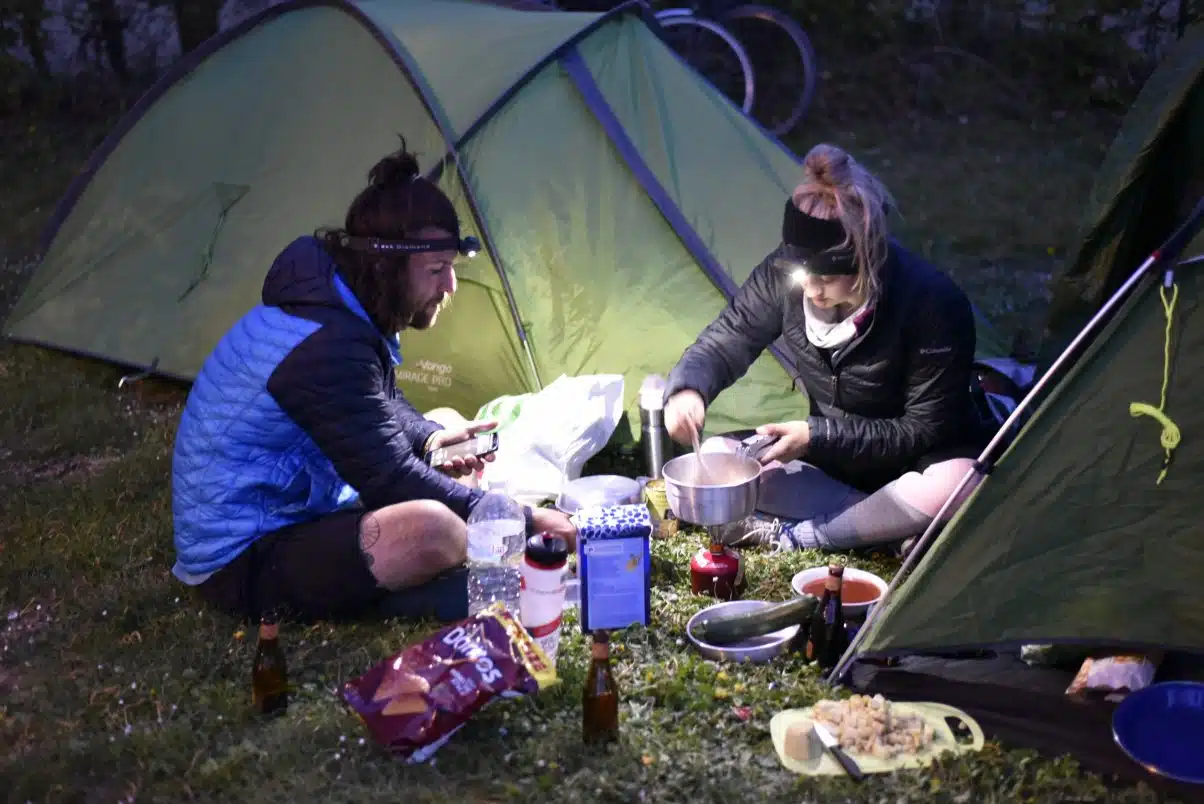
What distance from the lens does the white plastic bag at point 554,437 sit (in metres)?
4.00

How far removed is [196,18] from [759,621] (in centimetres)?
825

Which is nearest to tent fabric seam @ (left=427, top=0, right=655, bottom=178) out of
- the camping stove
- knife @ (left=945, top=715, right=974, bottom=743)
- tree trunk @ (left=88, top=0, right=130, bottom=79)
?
the camping stove

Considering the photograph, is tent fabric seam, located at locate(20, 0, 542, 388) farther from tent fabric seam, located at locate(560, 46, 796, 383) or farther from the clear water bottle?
the clear water bottle

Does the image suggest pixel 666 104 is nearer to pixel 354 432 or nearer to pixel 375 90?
pixel 375 90

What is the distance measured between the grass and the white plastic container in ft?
0.34

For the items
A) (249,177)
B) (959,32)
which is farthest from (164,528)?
(959,32)

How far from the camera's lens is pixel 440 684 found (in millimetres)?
2682

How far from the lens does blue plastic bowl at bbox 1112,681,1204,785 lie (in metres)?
2.63

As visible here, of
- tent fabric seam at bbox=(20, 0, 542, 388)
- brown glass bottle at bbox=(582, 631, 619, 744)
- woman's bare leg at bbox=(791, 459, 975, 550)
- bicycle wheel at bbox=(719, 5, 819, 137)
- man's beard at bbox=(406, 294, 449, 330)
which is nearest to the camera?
brown glass bottle at bbox=(582, 631, 619, 744)

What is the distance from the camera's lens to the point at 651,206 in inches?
179

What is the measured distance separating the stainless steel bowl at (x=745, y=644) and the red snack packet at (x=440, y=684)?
0.49 metres

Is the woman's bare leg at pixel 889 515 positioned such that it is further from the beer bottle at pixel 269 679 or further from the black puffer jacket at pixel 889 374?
the beer bottle at pixel 269 679

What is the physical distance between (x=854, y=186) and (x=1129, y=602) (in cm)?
133

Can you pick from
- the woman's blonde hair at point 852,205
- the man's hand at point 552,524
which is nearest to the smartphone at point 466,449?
the man's hand at point 552,524
